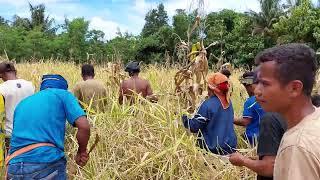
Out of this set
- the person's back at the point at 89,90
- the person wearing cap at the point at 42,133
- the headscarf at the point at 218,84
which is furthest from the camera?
the person's back at the point at 89,90

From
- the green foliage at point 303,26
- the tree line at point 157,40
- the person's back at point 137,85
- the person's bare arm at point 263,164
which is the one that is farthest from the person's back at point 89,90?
the green foliage at point 303,26

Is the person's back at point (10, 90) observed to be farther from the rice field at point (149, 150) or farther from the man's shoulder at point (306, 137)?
the man's shoulder at point (306, 137)

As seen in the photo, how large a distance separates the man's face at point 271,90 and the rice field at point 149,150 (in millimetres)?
2056

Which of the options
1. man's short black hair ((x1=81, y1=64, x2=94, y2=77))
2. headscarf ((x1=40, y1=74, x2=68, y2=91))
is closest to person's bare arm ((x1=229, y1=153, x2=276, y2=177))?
headscarf ((x1=40, y1=74, x2=68, y2=91))

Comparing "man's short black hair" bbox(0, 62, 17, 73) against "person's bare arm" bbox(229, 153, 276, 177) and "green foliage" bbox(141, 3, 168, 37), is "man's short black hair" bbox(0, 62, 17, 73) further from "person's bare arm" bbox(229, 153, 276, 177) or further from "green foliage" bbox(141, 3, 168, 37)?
"green foliage" bbox(141, 3, 168, 37)

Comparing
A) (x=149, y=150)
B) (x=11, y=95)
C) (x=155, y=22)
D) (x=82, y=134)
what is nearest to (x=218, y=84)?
(x=149, y=150)

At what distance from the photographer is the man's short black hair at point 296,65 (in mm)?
1590

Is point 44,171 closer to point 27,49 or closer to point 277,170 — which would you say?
Answer: point 277,170

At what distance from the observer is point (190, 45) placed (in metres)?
5.45

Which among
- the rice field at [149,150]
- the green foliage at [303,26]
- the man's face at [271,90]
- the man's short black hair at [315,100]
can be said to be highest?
the green foliage at [303,26]

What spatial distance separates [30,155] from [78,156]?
0.41 metres

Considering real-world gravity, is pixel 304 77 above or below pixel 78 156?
above

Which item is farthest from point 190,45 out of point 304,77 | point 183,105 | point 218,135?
point 304,77

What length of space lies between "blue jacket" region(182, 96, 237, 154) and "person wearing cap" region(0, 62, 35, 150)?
6.37 feet
